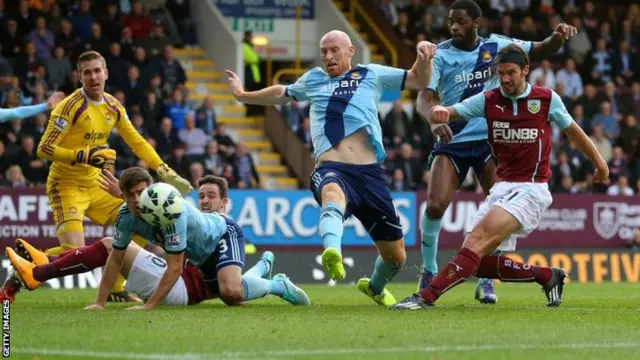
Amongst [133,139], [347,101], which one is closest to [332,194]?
[347,101]

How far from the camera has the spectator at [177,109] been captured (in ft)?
81.8

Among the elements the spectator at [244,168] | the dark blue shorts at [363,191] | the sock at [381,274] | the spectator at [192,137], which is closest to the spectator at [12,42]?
the spectator at [192,137]

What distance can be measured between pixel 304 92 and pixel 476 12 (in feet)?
6.21

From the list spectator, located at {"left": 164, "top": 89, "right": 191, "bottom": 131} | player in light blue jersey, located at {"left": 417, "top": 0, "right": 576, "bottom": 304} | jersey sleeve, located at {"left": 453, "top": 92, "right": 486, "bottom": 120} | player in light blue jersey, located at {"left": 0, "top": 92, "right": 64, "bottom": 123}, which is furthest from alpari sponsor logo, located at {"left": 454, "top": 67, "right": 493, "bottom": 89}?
spectator, located at {"left": 164, "top": 89, "right": 191, "bottom": 131}

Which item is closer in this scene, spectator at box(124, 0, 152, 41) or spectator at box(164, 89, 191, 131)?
spectator at box(164, 89, 191, 131)

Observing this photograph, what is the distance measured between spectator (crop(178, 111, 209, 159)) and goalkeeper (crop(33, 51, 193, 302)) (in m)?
10.4

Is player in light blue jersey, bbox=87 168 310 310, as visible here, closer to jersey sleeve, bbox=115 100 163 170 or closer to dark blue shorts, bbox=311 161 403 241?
dark blue shorts, bbox=311 161 403 241

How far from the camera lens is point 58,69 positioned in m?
24.5

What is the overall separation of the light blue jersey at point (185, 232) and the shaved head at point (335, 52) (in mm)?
1636

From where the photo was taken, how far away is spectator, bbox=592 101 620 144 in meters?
28.8

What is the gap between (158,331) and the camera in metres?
9.39

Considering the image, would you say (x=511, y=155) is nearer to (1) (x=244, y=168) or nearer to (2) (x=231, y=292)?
(2) (x=231, y=292)

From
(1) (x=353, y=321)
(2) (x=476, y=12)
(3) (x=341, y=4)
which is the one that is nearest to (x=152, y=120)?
(3) (x=341, y=4)

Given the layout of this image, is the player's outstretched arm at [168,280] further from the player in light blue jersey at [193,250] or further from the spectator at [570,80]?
the spectator at [570,80]
